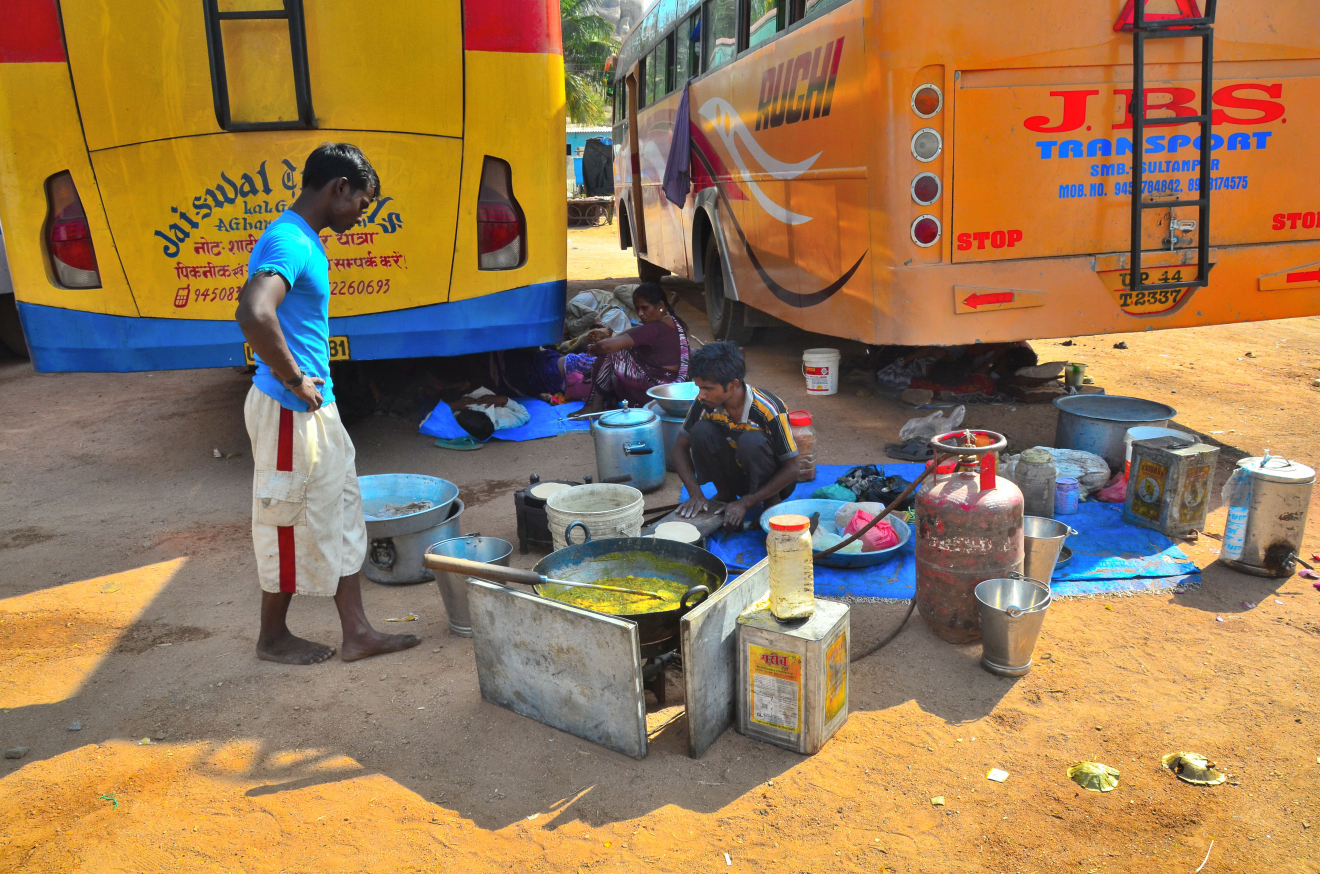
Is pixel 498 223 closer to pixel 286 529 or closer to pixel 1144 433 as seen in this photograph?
pixel 286 529

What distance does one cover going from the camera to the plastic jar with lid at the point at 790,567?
8.47ft

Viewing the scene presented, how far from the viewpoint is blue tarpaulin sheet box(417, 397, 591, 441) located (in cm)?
600

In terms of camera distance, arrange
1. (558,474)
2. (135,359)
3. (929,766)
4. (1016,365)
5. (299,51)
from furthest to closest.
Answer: (1016,365), (558,474), (135,359), (299,51), (929,766)

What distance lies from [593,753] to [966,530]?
1.52m

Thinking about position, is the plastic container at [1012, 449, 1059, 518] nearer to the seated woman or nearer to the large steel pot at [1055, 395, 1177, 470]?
the large steel pot at [1055, 395, 1177, 470]

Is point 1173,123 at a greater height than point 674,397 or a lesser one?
greater

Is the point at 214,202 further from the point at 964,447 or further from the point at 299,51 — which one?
the point at 964,447

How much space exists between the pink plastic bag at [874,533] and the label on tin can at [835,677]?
117 centimetres

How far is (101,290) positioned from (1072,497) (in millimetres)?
5197

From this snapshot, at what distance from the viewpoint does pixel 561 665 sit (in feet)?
9.16

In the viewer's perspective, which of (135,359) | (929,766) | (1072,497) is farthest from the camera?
(135,359)

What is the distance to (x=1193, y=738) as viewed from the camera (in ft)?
8.89

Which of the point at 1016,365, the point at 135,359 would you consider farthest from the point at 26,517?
the point at 1016,365

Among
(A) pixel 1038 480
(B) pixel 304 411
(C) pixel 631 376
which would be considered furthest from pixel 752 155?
(B) pixel 304 411
